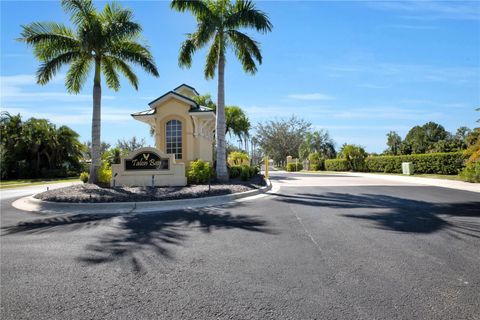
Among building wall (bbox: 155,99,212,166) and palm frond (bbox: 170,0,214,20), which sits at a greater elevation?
palm frond (bbox: 170,0,214,20)

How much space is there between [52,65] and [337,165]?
34.1m

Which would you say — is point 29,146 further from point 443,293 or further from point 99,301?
point 443,293

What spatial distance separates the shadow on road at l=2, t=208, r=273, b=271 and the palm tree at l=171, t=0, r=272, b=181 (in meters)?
7.33

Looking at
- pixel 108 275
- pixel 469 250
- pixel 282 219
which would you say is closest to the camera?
pixel 108 275

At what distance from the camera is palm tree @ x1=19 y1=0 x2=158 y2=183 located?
1361cm

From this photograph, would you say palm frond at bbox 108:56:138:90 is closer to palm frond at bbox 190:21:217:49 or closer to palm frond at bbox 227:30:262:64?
palm frond at bbox 190:21:217:49

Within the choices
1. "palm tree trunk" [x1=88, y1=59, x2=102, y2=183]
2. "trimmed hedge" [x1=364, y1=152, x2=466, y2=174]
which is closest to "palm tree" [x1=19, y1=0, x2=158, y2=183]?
"palm tree trunk" [x1=88, y1=59, x2=102, y2=183]

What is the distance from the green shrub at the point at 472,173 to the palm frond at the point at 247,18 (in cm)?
1423

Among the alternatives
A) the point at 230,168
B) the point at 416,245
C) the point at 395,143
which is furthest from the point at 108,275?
the point at 395,143

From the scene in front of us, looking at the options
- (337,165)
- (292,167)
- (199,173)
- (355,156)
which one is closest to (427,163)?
(355,156)

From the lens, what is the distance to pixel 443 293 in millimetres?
3432

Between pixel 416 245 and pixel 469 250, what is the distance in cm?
78

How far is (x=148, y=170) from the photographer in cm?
1438

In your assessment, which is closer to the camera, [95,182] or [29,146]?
[95,182]
